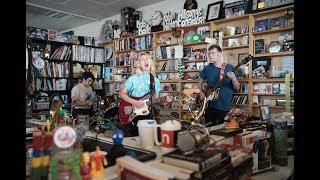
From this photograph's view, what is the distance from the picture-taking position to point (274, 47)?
423 centimetres

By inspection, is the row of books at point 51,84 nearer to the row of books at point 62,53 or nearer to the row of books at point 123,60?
the row of books at point 62,53

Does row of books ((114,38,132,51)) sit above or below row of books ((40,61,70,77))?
above

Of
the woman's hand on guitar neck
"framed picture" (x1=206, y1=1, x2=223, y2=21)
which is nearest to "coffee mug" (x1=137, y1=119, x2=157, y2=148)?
the woman's hand on guitar neck

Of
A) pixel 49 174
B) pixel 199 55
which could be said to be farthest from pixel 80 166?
pixel 199 55

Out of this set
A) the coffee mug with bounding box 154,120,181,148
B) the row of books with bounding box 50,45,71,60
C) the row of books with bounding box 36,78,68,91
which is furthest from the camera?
the row of books with bounding box 50,45,71,60

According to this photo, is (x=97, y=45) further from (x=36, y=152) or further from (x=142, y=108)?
(x=36, y=152)

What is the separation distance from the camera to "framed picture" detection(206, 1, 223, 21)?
15.7 ft

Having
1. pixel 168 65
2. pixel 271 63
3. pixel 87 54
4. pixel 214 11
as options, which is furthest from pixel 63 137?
pixel 87 54

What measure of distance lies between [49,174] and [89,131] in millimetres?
918

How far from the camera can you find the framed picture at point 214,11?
4797mm

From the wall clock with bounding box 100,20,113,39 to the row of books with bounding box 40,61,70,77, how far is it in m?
1.30

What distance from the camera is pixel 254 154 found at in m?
1.47

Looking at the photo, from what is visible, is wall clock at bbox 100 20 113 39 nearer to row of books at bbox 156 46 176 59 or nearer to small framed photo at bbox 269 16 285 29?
row of books at bbox 156 46 176 59

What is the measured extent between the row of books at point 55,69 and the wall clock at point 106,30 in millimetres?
1301
